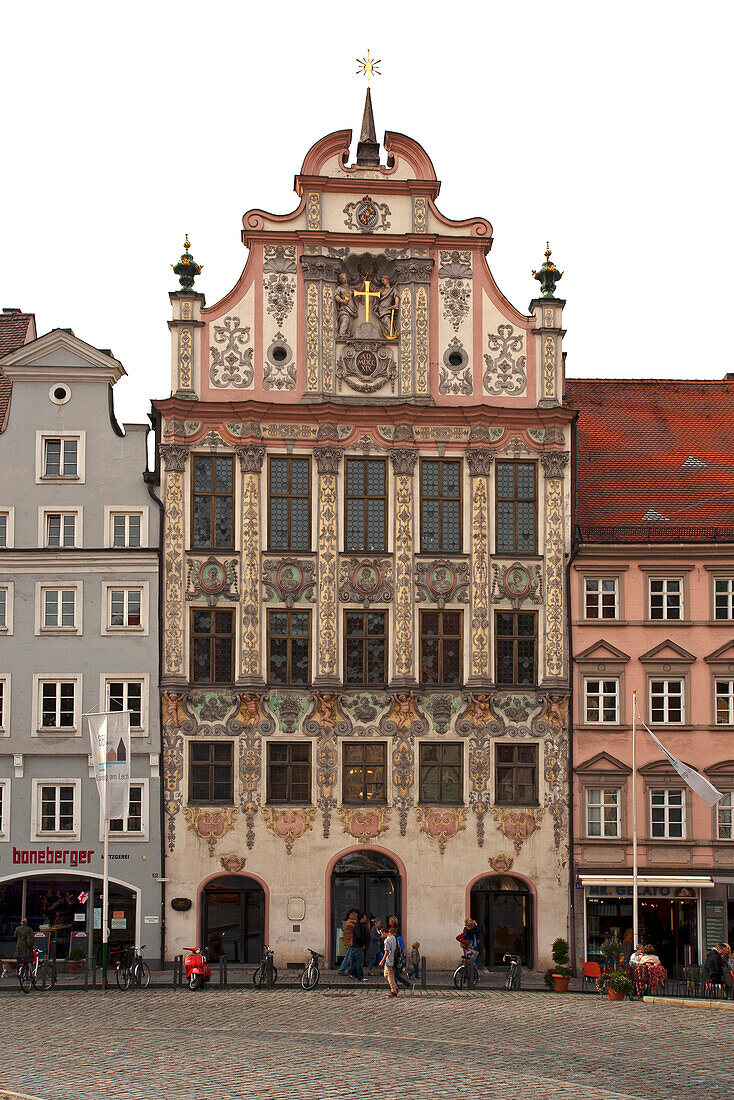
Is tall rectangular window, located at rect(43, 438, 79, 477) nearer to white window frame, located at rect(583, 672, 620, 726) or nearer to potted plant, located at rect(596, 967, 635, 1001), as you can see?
white window frame, located at rect(583, 672, 620, 726)

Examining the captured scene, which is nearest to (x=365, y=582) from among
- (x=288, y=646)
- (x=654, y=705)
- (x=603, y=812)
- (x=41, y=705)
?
(x=288, y=646)

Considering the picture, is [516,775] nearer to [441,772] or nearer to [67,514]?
[441,772]

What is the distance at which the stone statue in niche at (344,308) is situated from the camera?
46000mm

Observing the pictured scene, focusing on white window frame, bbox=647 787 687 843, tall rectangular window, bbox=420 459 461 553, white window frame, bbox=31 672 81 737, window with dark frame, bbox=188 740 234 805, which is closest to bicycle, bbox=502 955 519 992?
white window frame, bbox=647 787 687 843

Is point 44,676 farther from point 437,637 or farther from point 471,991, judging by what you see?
Result: point 471,991

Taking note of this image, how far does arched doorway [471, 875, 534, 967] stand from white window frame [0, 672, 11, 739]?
45.6 ft

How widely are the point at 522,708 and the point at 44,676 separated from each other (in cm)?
1365

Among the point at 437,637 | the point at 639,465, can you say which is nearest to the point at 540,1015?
the point at 437,637

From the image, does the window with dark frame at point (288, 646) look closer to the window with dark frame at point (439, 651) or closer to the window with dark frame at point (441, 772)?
the window with dark frame at point (439, 651)

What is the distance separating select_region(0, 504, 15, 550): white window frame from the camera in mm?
44250

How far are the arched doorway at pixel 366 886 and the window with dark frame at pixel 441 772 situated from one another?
2213 millimetres

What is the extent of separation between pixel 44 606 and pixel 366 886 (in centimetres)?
1211

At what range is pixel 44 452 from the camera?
44844mm

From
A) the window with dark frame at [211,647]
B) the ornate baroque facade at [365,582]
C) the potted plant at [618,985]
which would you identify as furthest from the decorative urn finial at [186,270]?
the potted plant at [618,985]
